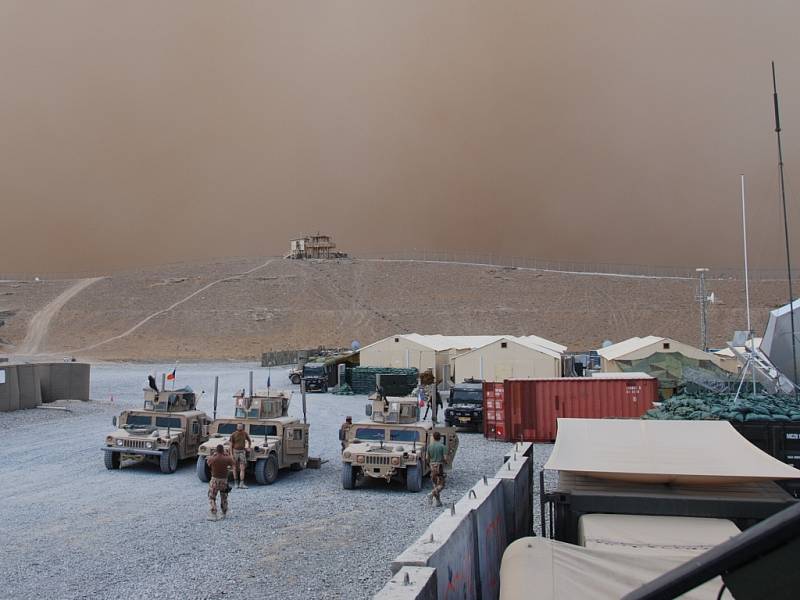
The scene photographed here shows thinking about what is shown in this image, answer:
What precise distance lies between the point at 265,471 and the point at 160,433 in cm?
314

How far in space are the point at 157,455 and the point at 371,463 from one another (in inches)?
205

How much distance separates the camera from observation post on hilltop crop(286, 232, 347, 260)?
110438mm

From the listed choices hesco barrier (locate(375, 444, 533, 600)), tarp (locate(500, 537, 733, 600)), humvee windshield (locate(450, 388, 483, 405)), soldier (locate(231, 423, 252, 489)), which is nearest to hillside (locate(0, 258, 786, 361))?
humvee windshield (locate(450, 388, 483, 405))

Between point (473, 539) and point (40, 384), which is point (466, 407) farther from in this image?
point (473, 539)

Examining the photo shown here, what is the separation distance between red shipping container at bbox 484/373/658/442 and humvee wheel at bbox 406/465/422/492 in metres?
7.45

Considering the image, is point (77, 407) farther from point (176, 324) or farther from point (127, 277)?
point (127, 277)

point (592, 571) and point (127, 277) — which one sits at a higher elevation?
point (127, 277)

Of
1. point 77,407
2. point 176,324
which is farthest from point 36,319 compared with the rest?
point 77,407

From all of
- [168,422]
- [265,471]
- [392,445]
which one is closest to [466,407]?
[392,445]

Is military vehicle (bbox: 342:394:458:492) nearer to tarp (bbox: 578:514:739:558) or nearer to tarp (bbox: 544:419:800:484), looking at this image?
tarp (bbox: 544:419:800:484)

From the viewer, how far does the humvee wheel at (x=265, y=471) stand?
15.2 m

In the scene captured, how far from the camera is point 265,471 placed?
601 inches

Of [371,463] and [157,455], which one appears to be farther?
[157,455]

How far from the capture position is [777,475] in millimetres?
5957
